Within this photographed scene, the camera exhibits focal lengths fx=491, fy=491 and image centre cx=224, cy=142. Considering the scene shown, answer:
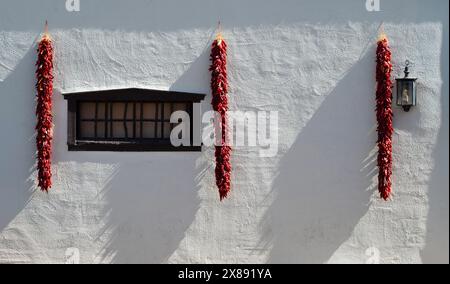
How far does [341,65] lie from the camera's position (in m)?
6.05

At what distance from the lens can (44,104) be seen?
6.00m

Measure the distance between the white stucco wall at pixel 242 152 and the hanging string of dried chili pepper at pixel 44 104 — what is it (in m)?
0.12

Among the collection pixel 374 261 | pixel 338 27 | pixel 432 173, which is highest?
pixel 338 27

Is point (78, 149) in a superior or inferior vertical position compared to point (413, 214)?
superior

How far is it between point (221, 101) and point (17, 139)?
8.51 ft

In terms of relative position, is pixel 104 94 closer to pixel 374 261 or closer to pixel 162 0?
pixel 162 0

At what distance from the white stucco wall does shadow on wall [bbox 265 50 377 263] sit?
14 millimetres

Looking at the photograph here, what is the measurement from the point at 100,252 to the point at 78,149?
1.32 metres

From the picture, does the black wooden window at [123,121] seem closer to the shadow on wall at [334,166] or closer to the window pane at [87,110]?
the window pane at [87,110]

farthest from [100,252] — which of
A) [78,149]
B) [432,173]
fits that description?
[432,173]

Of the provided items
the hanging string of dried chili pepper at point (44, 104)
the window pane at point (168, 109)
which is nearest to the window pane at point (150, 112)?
the window pane at point (168, 109)

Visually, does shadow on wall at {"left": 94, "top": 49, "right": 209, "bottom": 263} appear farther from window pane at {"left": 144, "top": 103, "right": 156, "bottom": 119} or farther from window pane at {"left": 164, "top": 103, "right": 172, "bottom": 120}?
window pane at {"left": 144, "top": 103, "right": 156, "bottom": 119}

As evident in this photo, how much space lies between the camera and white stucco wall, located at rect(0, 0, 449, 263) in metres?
6.04

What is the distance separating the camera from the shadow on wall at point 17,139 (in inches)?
241
